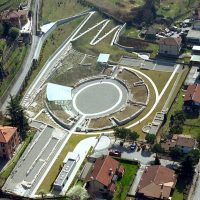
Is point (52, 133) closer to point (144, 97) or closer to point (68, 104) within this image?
point (68, 104)

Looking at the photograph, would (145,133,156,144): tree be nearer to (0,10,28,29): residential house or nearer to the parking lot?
the parking lot

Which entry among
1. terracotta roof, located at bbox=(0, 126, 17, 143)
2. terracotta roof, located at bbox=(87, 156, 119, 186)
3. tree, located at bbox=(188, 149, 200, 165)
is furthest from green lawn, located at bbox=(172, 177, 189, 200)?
terracotta roof, located at bbox=(0, 126, 17, 143)

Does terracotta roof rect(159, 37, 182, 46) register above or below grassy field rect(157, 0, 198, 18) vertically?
below

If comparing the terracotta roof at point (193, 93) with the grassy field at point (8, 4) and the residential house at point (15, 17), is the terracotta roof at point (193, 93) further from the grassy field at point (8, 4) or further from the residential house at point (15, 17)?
the grassy field at point (8, 4)

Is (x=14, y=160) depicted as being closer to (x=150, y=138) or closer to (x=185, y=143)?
(x=150, y=138)

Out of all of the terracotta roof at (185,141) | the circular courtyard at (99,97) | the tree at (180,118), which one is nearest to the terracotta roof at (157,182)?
the terracotta roof at (185,141)
